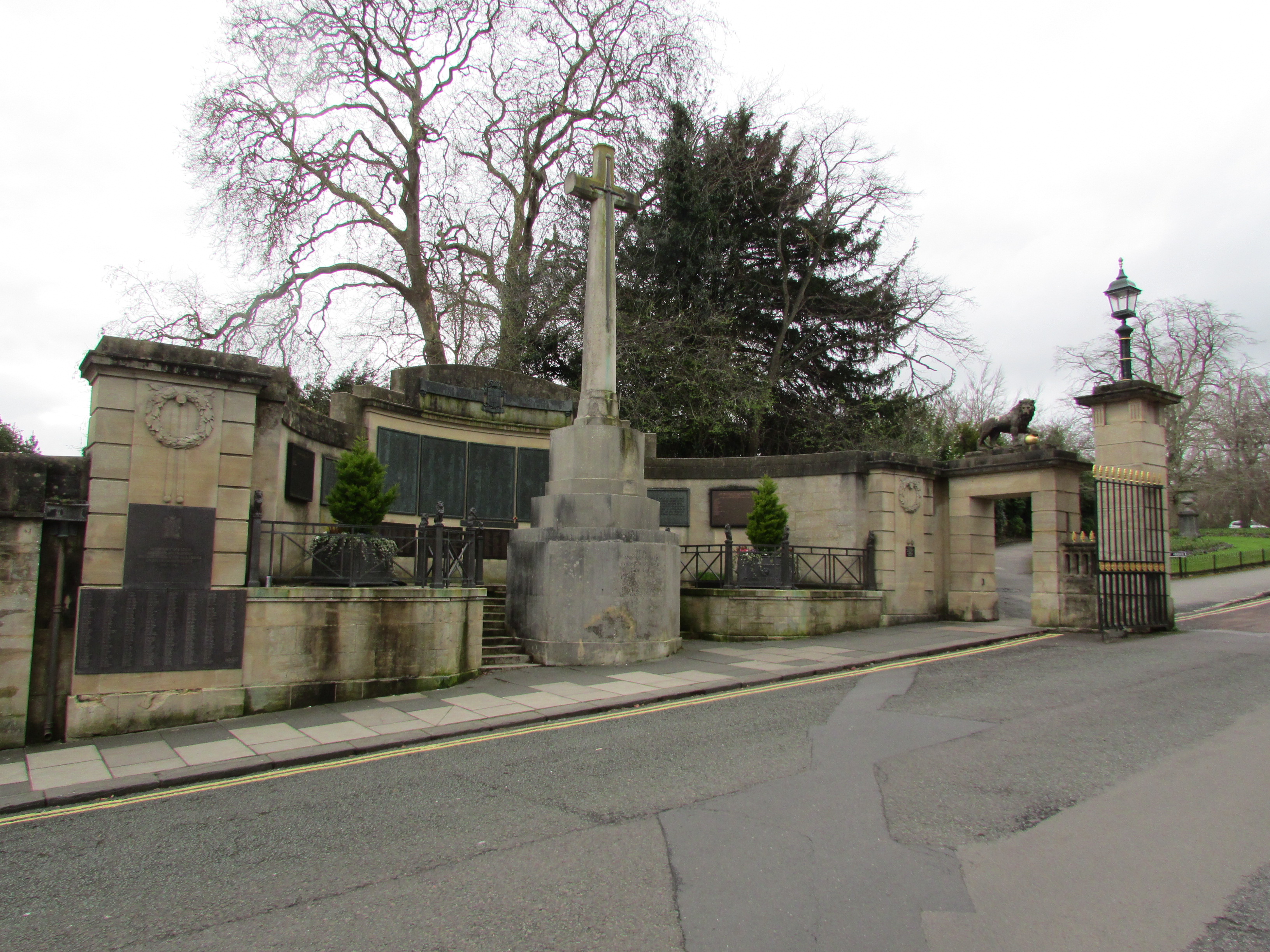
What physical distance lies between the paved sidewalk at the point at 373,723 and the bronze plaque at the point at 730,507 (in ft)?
14.6

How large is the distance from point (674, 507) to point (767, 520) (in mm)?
2487

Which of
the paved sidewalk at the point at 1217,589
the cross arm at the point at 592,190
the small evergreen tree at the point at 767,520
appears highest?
the cross arm at the point at 592,190

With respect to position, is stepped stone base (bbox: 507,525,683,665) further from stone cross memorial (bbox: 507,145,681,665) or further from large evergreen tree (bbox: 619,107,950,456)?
large evergreen tree (bbox: 619,107,950,456)

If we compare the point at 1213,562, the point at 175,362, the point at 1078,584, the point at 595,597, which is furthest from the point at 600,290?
the point at 1213,562

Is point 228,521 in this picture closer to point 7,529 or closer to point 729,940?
point 7,529

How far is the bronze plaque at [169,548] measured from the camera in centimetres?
825

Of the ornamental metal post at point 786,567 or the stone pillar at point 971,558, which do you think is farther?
the stone pillar at point 971,558

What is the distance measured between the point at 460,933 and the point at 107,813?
373 cm

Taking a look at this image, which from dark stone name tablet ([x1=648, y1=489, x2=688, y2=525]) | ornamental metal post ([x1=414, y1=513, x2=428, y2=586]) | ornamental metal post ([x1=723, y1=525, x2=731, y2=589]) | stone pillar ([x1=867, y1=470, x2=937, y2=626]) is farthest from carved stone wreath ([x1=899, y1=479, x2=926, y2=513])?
ornamental metal post ([x1=414, y1=513, x2=428, y2=586])

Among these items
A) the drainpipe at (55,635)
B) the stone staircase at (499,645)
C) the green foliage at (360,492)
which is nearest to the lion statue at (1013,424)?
the stone staircase at (499,645)

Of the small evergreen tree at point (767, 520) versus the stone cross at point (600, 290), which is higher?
the stone cross at point (600, 290)

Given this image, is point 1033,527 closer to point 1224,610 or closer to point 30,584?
point 1224,610

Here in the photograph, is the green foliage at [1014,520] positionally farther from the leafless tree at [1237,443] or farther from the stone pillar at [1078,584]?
the stone pillar at [1078,584]

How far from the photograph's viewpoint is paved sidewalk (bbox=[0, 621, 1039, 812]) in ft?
21.4
